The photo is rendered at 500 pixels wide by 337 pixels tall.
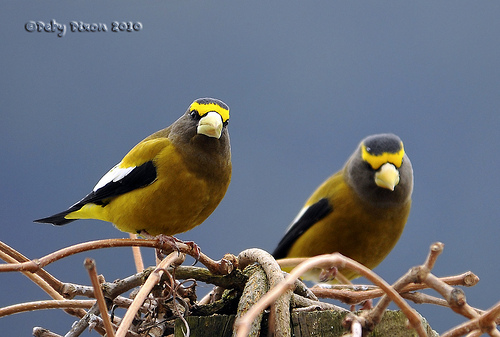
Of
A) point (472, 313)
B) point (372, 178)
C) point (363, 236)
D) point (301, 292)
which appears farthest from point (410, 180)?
point (472, 313)

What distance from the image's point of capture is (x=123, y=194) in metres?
2.60

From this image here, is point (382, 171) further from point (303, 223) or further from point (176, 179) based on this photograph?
point (176, 179)

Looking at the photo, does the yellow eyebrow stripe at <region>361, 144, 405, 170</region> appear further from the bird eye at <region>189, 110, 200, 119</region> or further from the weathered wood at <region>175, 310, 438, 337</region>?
the weathered wood at <region>175, 310, 438, 337</region>

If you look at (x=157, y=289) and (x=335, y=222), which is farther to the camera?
(x=335, y=222)

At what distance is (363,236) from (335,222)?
0.17 m

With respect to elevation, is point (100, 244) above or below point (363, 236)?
above

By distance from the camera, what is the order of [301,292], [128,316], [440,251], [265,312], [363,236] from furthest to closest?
[363,236] < [301,292] < [265,312] < [128,316] < [440,251]

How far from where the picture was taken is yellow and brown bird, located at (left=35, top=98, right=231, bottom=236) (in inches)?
96.3

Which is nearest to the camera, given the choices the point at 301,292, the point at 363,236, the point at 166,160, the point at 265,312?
the point at 265,312

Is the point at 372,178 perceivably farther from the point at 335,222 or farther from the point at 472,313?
the point at 472,313

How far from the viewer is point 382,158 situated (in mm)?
2867

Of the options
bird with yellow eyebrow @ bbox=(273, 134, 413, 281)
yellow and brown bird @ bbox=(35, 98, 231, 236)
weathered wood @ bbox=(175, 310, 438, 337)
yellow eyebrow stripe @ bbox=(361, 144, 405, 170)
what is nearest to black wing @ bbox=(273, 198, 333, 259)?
bird with yellow eyebrow @ bbox=(273, 134, 413, 281)

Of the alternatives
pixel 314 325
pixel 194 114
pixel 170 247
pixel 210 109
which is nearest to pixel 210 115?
pixel 210 109

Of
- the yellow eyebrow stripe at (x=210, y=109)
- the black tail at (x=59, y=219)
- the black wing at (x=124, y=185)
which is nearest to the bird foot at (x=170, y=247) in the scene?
the black wing at (x=124, y=185)
